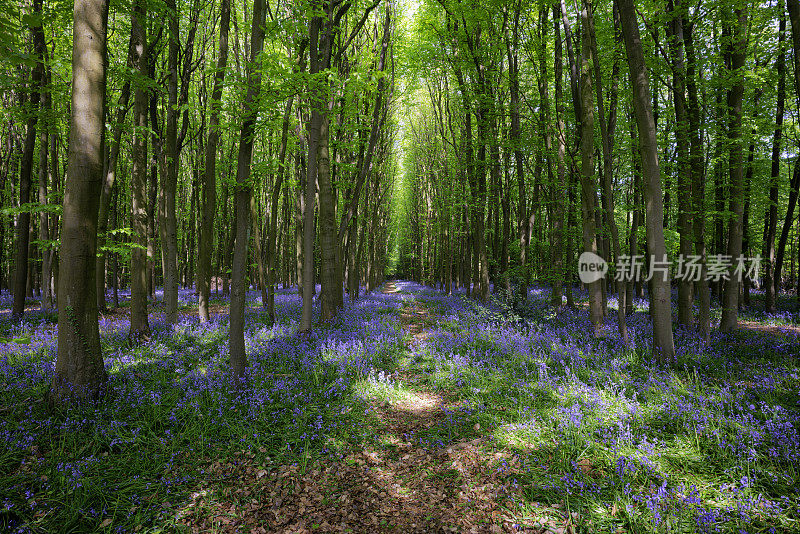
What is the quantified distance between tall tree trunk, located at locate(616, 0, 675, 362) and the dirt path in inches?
161

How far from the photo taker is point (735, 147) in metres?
7.83

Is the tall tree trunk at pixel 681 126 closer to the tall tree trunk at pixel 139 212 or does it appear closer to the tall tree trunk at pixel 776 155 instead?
the tall tree trunk at pixel 776 155

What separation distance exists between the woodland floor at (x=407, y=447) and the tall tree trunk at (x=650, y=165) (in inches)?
34.9

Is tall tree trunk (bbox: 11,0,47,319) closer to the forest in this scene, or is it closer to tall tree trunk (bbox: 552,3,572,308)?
the forest

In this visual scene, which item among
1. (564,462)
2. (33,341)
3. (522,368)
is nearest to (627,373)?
(522,368)

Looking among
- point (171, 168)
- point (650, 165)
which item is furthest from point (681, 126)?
point (171, 168)

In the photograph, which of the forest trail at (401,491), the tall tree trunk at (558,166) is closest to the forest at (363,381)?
the forest trail at (401,491)

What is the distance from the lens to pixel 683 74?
720cm

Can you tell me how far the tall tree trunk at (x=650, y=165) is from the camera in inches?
221

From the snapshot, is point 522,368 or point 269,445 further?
point 522,368

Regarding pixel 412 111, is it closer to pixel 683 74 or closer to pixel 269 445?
pixel 683 74

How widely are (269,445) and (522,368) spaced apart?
4.52 metres

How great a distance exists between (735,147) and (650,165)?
14.5 feet

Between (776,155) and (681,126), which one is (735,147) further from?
(776,155)
